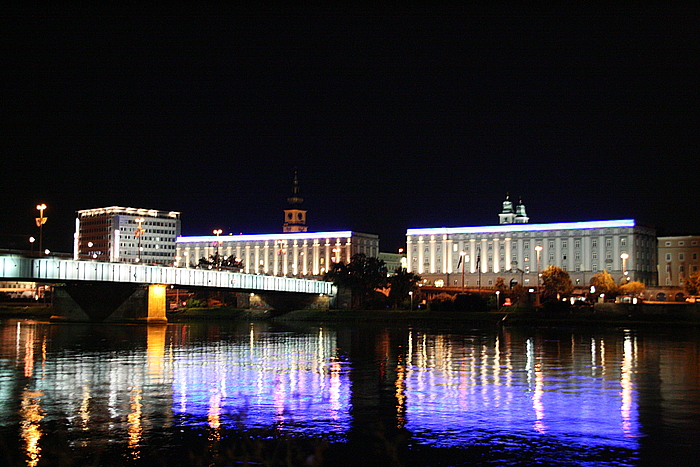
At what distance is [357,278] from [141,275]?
2010 inches

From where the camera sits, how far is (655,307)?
11225cm

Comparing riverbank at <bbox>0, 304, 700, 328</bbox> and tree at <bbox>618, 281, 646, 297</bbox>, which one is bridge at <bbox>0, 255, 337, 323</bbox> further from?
tree at <bbox>618, 281, 646, 297</bbox>

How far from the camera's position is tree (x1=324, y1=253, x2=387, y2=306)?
156 metres

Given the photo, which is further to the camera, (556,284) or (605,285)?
(605,285)

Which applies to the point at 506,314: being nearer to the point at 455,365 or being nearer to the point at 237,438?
the point at 455,365

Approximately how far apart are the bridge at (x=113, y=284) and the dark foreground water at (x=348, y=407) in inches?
1306

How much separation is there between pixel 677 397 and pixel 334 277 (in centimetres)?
12012

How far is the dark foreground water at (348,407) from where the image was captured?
84.4 feet

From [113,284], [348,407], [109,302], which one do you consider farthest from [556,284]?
[348,407]

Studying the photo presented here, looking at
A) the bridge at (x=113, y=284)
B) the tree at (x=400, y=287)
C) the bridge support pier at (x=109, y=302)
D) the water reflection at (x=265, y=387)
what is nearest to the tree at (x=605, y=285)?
the tree at (x=400, y=287)

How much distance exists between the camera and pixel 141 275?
112812mm

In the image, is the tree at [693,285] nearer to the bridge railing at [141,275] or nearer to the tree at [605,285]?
the tree at [605,285]

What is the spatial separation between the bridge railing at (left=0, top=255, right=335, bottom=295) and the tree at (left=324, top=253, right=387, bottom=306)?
8.19 ft

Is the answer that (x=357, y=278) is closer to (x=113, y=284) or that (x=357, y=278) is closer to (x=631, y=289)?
(x=113, y=284)
